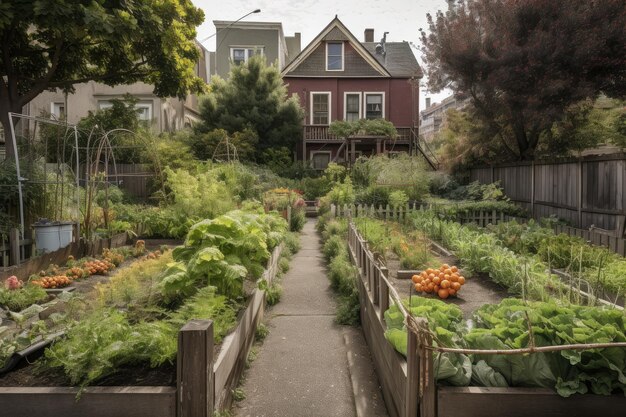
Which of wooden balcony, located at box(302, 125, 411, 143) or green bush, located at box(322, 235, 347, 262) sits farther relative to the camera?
wooden balcony, located at box(302, 125, 411, 143)

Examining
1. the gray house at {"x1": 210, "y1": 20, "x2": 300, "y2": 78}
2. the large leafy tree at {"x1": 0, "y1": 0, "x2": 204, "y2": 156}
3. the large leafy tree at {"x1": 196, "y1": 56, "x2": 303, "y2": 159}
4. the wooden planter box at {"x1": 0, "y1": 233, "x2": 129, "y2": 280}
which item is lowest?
the wooden planter box at {"x1": 0, "y1": 233, "x2": 129, "y2": 280}

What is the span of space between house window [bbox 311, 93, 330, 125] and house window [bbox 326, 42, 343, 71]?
5.44 ft

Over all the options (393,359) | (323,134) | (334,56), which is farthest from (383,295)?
(334,56)

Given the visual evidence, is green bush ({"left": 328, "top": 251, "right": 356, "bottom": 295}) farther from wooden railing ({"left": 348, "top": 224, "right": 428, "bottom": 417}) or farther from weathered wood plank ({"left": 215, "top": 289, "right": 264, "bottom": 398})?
weathered wood plank ({"left": 215, "top": 289, "right": 264, "bottom": 398})

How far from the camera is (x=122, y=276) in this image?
5.11 metres

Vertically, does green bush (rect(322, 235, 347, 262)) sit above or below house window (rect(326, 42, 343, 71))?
below

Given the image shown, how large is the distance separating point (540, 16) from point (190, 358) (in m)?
13.0

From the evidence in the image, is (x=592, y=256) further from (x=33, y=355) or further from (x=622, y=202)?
(x=33, y=355)

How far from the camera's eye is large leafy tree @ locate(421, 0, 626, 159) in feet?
37.7

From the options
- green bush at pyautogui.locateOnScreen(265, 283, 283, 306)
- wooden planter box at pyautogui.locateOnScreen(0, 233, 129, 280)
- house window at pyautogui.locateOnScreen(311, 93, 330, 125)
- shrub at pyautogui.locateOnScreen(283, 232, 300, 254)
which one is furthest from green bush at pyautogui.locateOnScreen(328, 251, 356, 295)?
house window at pyautogui.locateOnScreen(311, 93, 330, 125)

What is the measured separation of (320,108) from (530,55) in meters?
17.2

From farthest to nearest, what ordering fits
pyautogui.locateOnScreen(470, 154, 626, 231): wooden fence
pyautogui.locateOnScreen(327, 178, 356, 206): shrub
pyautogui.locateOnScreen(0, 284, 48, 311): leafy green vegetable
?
1. pyautogui.locateOnScreen(327, 178, 356, 206): shrub
2. pyautogui.locateOnScreen(470, 154, 626, 231): wooden fence
3. pyautogui.locateOnScreen(0, 284, 48, 311): leafy green vegetable

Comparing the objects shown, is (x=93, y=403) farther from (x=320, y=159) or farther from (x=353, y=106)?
(x=353, y=106)

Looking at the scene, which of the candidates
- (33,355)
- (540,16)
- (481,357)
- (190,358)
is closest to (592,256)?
(481,357)
